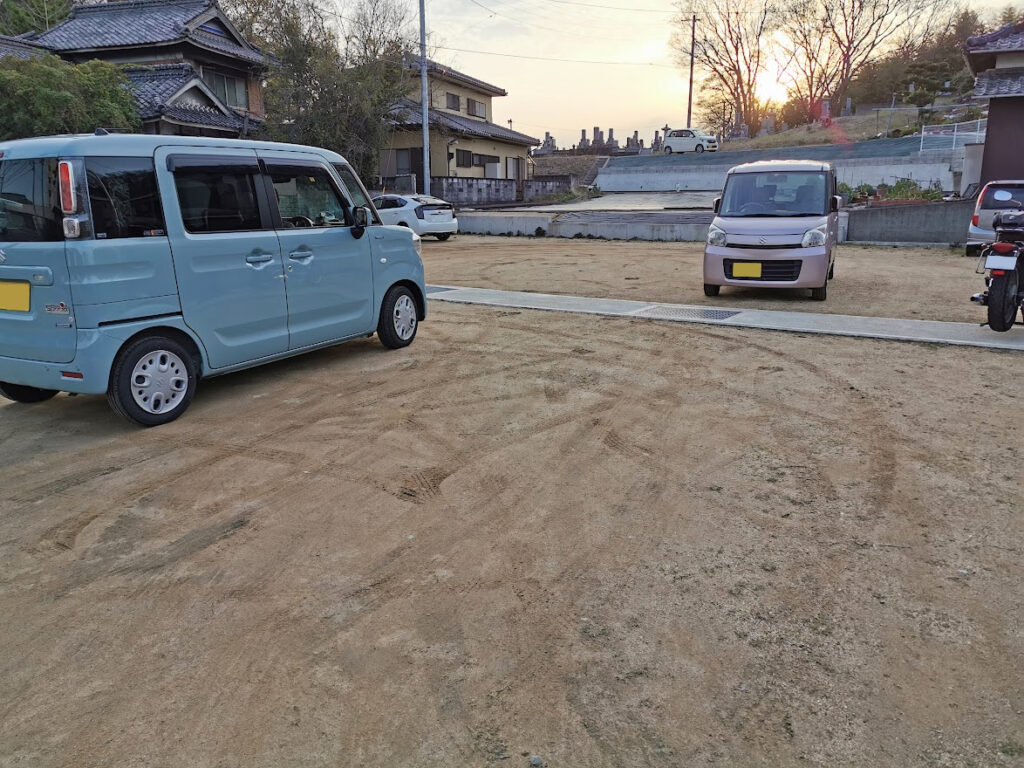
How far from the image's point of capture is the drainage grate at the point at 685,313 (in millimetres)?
8531

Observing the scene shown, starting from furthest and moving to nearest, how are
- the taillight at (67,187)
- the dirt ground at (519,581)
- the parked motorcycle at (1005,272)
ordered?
the parked motorcycle at (1005,272) < the taillight at (67,187) < the dirt ground at (519,581)

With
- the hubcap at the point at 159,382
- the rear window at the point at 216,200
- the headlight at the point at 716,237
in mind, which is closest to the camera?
the hubcap at the point at 159,382

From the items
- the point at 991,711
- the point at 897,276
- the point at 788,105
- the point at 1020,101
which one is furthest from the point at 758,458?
the point at 788,105

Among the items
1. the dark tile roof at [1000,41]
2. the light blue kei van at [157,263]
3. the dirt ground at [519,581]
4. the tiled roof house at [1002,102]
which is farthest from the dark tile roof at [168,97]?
the tiled roof house at [1002,102]

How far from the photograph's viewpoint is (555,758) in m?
2.07

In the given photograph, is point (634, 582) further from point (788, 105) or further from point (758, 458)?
point (788, 105)

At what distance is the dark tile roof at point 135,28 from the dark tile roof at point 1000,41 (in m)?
24.9

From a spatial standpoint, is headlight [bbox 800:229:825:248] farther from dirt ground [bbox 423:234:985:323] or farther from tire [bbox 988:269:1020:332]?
tire [bbox 988:269:1020:332]

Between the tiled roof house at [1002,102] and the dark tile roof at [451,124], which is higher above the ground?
the dark tile roof at [451,124]

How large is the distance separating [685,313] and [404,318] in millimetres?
3632

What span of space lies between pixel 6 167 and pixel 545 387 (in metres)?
3.99

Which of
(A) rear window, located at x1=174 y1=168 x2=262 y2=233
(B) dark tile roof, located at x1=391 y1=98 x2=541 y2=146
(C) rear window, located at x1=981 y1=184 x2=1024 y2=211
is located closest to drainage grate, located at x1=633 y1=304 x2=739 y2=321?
(A) rear window, located at x1=174 y1=168 x2=262 y2=233

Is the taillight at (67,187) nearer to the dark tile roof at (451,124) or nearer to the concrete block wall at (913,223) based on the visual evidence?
the concrete block wall at (913,223)

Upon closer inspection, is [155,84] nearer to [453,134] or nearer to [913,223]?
[453,134]
